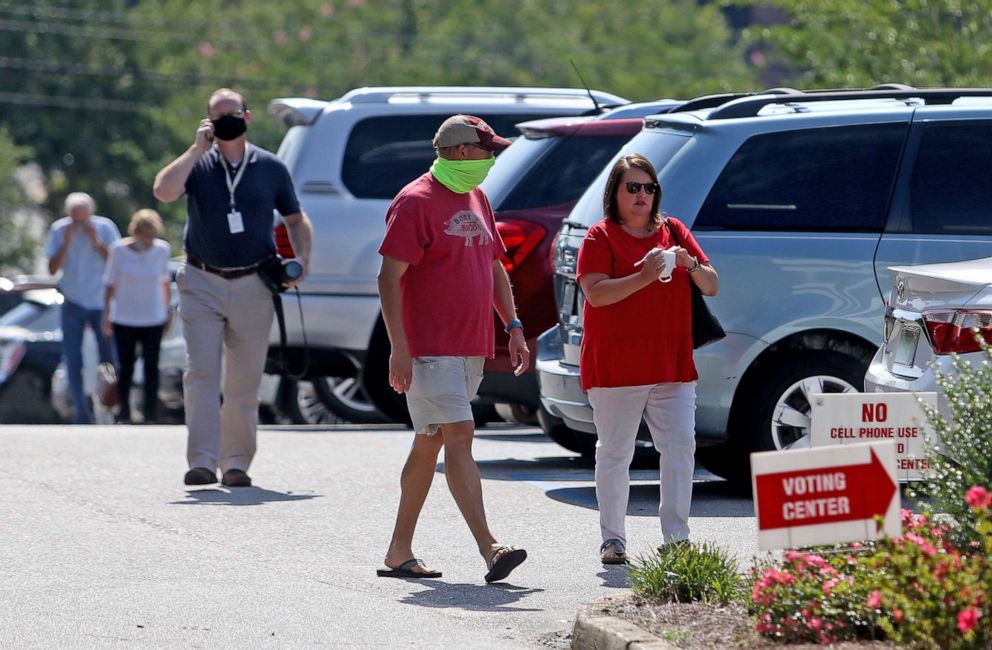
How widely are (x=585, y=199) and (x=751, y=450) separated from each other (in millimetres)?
1461

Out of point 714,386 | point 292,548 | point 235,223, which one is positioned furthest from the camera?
point 235,223

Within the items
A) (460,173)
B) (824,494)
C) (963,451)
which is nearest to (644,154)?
(460,173)

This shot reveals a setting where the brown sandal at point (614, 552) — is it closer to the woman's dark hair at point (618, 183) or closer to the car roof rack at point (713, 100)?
the woman's dark hair at point (618, 183)

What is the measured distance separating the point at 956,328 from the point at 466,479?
1.94m

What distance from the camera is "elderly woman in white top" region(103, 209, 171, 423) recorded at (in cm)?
1506

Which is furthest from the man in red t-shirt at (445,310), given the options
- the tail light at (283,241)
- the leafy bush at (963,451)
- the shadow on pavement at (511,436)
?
the shadow on pavement at (511,436)

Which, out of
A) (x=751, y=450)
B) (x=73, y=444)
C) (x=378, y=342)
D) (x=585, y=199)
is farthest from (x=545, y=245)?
(x=73, y=444)

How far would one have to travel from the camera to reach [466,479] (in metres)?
7.26

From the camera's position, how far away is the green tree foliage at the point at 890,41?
69.2 ft

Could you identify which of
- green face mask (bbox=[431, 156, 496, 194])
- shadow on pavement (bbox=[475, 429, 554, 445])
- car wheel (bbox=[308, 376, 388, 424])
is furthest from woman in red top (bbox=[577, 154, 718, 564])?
car wheel (bbox=[308, 376, 388, 424])

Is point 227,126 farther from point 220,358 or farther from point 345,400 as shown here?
point 345,400

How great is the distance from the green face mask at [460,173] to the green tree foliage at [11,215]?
32704 mm

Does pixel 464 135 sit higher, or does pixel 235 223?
pixel 235 223

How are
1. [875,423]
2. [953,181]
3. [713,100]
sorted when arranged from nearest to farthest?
1. [875,423]
2. [953,181]
3. [713,100]
